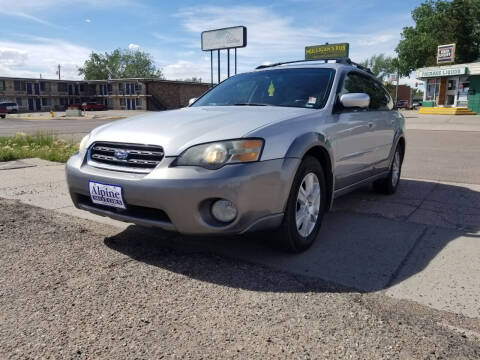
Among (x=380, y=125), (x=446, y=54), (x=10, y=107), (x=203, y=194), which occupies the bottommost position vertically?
(x=203, y=194)

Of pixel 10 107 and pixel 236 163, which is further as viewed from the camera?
pixel 10 107

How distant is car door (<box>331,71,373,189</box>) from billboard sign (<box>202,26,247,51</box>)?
32.8 meters

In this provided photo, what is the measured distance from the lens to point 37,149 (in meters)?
9.70

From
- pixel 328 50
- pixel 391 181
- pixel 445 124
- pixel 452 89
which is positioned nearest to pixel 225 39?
pixel 328 50

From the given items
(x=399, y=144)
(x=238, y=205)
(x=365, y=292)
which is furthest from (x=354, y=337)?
(x=399, y=144)

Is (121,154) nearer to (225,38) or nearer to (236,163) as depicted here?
(236,163)

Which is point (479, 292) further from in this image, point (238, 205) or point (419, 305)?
point (238, 205)

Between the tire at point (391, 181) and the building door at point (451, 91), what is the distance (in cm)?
3781

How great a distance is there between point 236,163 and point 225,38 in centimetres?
3596

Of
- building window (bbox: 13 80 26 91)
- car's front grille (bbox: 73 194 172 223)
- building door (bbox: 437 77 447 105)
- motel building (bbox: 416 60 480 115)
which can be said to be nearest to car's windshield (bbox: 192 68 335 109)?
car's front grille (bbox: 73 194 172 223)

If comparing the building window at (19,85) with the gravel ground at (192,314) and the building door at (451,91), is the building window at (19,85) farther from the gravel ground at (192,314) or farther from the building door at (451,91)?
the gravel ground at (192,314)

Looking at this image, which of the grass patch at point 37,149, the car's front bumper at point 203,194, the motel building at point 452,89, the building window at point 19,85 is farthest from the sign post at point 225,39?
the building window at point 19,85

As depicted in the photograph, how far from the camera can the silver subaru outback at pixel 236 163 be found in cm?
287

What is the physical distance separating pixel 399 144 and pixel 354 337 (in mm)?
4309
